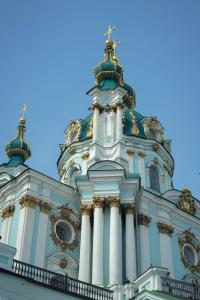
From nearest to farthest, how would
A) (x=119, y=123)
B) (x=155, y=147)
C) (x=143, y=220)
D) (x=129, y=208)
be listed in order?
1. (x=129, y=208)
2. (x=143, y=220)
3. (x=119, y=123)
4. (x=155, y=147)

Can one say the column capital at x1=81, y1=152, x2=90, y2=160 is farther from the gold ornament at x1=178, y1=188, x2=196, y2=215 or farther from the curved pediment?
the gold ornament at x1=178, y1=188, x2=196, y2=215

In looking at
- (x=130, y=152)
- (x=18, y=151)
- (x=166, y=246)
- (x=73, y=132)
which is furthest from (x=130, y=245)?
(x=18, y=151)

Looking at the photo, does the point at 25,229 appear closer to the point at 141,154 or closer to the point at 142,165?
the point at 142,165

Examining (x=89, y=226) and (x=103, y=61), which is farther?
(x=103, y=61)

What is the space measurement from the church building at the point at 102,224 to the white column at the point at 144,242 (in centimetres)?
5

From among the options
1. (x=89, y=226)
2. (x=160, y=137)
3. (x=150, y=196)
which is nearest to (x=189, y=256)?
(x=150, y=196)

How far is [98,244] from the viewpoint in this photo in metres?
20.0

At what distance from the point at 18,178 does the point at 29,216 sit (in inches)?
85.3

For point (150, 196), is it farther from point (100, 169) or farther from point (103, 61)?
point (103, 61)

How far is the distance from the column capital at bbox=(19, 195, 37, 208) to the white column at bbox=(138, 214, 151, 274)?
471 centimetres

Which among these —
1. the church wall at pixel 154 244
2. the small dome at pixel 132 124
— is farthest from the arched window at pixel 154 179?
the church wall at pixel 154 244

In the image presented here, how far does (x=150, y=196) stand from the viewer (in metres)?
23.8

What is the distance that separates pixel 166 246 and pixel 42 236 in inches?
231

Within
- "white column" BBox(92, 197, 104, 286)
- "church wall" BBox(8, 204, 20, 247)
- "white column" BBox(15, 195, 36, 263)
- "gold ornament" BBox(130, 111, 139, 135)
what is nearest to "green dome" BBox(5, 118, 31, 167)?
"gold ornament" BBox(130, 111, 139, 135)
